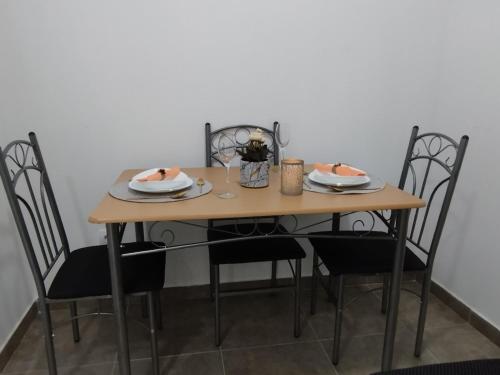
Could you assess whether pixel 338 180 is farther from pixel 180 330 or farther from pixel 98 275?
pixel 180 330

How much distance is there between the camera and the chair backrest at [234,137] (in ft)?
6.33

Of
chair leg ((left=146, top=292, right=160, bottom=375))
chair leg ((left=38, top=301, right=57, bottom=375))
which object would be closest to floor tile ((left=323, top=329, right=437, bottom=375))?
chair leg ((left=146, top=292, right=160, bottom=375))

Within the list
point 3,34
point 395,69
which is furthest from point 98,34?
point 395,69

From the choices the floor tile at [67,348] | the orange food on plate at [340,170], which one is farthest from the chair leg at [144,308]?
the orange food on plate at [340,170]

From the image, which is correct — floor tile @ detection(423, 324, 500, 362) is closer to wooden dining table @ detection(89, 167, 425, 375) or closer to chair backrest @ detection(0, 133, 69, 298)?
wooden dining table @ detection(89, 167, 425, 375)

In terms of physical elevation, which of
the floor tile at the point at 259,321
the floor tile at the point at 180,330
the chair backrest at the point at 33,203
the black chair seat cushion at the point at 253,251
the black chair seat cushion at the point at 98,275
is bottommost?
the floor tile at the point at 259,321

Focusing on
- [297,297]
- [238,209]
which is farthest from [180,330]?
[238,209]

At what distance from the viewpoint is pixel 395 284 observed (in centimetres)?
145

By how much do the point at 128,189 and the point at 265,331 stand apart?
1.03 metres

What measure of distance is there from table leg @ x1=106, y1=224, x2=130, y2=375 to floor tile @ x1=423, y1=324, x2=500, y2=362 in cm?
137

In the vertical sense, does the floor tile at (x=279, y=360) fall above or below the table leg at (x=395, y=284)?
below

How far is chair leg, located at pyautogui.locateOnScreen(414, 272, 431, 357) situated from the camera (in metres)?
1.62

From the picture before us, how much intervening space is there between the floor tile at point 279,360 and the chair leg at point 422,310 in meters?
0.41

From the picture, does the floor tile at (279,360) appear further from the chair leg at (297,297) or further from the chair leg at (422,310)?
the chair leg at (422,310)
